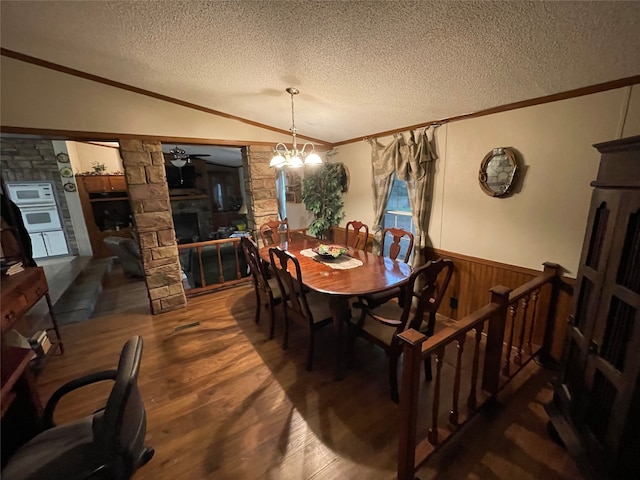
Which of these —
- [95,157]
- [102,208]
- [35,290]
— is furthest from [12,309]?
[95,157]

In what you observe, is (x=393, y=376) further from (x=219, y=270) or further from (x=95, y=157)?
(x=95, y=157)

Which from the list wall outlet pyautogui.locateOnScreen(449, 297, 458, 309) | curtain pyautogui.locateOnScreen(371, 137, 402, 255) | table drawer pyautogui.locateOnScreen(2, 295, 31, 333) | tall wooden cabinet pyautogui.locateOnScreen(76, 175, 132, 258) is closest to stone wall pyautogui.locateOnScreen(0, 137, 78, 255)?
tall wooden cabinet pyautogui.locateOnScreen(76, 175, 132, 258)

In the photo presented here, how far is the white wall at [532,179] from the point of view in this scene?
1813mm

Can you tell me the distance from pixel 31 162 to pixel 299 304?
248 inches

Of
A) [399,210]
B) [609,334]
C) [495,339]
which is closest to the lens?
[609,334]

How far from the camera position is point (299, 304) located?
2199 millimetres

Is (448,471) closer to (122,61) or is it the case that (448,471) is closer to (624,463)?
(624,463)

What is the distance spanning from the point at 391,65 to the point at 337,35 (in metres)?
0.47

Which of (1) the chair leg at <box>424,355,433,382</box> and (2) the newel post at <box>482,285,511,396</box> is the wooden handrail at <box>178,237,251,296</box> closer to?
(1) the chair leg at <box>424,355,433,382</box>

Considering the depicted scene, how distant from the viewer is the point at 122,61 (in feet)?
7.23

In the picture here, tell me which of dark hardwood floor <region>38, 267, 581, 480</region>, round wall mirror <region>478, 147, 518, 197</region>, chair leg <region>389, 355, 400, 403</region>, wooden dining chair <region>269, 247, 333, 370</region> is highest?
round wall mirror <region>478, 147, 518, 197</region>

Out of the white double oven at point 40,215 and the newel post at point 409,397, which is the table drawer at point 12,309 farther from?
the white double oven at point 40,215

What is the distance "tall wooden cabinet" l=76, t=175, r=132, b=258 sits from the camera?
5.48 metres

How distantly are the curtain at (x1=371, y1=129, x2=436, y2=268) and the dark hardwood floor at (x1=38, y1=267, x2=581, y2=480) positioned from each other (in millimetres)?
1396
